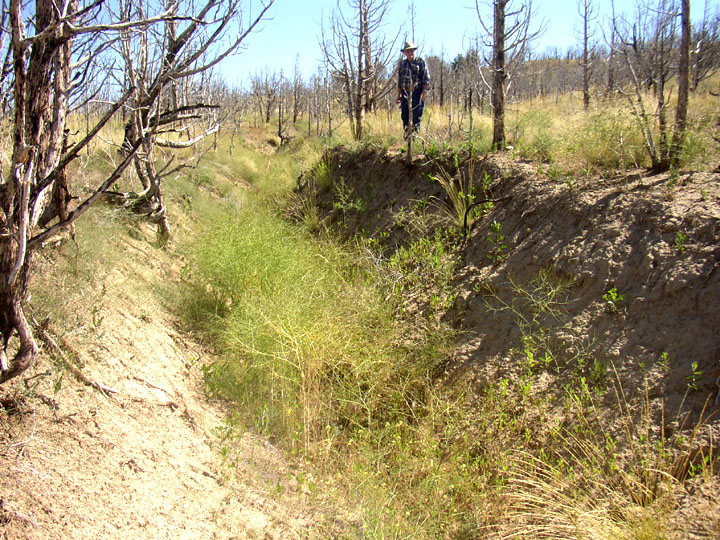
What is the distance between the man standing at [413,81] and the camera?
7914 millimetres

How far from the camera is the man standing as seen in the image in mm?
7914

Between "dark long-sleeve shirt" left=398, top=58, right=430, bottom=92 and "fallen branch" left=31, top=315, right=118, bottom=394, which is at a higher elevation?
"dark long-sleeve shirt" left=398, top=58, right=430, bottom=92

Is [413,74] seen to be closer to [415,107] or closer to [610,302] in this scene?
[415,107]

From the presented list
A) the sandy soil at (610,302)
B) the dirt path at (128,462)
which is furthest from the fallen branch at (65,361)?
the sandy soil at (610,302)

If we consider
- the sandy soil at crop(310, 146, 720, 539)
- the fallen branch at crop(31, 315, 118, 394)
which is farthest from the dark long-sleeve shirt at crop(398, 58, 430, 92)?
the fallen branch at crop(31, 315, 118, 394)

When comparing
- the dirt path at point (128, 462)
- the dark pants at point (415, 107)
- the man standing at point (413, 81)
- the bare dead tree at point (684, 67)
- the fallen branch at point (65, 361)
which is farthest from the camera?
the dark pants at point (415, 107)

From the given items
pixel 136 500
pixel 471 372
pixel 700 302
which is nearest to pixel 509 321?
pixel 471 372

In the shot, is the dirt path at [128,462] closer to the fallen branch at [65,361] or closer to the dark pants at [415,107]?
the fallen branch at [65,361]

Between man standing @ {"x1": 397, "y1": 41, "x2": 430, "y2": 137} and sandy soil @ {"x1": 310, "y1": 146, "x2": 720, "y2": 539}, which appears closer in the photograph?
sandy soil @ {"x1": 310, "y1": 146, "x2": 720, "y2": 539}

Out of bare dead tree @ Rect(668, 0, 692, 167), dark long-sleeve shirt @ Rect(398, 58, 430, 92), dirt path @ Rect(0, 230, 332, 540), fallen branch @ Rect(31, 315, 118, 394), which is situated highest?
dark long-sleeve shirt @ Rect(398, 58, 430, 92)

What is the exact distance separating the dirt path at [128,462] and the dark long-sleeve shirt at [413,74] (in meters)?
6.09

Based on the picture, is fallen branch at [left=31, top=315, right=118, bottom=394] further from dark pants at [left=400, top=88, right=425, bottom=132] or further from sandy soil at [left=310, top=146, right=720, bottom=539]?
dark pants at [left=400, top=88, right=425, bottom=132]

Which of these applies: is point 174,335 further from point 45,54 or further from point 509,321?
point 509,321

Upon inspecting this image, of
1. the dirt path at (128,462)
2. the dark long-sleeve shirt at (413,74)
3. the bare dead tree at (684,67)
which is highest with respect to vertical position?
the dark long-sleeve shirt at (413,74)
